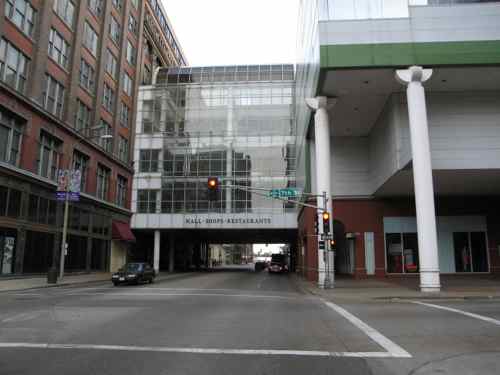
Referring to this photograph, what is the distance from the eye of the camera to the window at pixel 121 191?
47025 millimetres

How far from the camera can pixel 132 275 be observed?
27.3 m

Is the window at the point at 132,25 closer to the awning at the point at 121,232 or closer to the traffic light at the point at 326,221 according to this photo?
the awning at the point at 121,232

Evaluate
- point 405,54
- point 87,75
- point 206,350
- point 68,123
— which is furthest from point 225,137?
point 206,350

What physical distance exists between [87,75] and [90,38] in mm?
3726

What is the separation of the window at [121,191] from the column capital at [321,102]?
26.9 m

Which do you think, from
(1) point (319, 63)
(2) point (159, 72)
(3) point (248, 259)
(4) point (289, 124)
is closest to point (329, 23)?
(1) point (319, 63)

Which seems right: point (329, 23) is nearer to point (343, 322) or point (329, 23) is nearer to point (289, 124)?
point (343, 322)

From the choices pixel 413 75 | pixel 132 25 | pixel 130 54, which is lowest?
pixel 413 75

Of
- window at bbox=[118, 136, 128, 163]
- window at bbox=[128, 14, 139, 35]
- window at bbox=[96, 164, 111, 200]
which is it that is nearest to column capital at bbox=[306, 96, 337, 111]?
window at bbox=[96, 164, 111, 200]

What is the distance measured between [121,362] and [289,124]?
45.7 metres

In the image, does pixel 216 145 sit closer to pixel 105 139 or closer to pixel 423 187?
pixel 105 139

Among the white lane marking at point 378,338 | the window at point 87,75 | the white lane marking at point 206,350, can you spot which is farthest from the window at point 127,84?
the white lane marking at point 206,350

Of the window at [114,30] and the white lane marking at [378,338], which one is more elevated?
the window at [114,30]

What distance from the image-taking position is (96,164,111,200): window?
42.7m
